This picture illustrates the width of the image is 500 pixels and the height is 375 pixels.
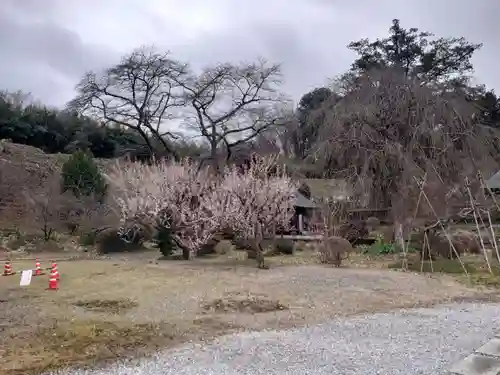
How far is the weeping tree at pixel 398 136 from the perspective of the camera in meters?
14.9

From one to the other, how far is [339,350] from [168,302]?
3.20 meters

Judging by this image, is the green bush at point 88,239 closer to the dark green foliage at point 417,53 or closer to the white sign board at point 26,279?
the white sign board at point 26,279

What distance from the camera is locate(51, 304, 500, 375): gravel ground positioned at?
417 centimetres

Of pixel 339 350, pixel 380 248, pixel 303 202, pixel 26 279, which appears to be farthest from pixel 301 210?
pixel 339 350

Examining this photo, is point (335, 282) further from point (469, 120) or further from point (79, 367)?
point (469, 120)

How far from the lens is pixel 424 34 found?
32438 millimetres

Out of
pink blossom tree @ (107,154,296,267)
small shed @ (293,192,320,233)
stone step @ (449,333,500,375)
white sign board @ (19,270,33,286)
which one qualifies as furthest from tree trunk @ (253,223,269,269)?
small shed @ (293,192,320,233)

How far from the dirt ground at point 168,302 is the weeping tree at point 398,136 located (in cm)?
430

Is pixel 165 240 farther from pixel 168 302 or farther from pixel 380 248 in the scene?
pixel 168 302

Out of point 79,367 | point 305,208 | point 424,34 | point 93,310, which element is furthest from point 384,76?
point 424,34

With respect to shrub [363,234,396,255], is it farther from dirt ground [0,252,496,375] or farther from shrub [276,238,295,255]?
dirt ground [0,252,496,375]

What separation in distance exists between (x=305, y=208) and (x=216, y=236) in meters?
8.22

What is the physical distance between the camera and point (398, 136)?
15250 mm

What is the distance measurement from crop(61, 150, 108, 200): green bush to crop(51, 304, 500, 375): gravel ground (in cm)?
1600
